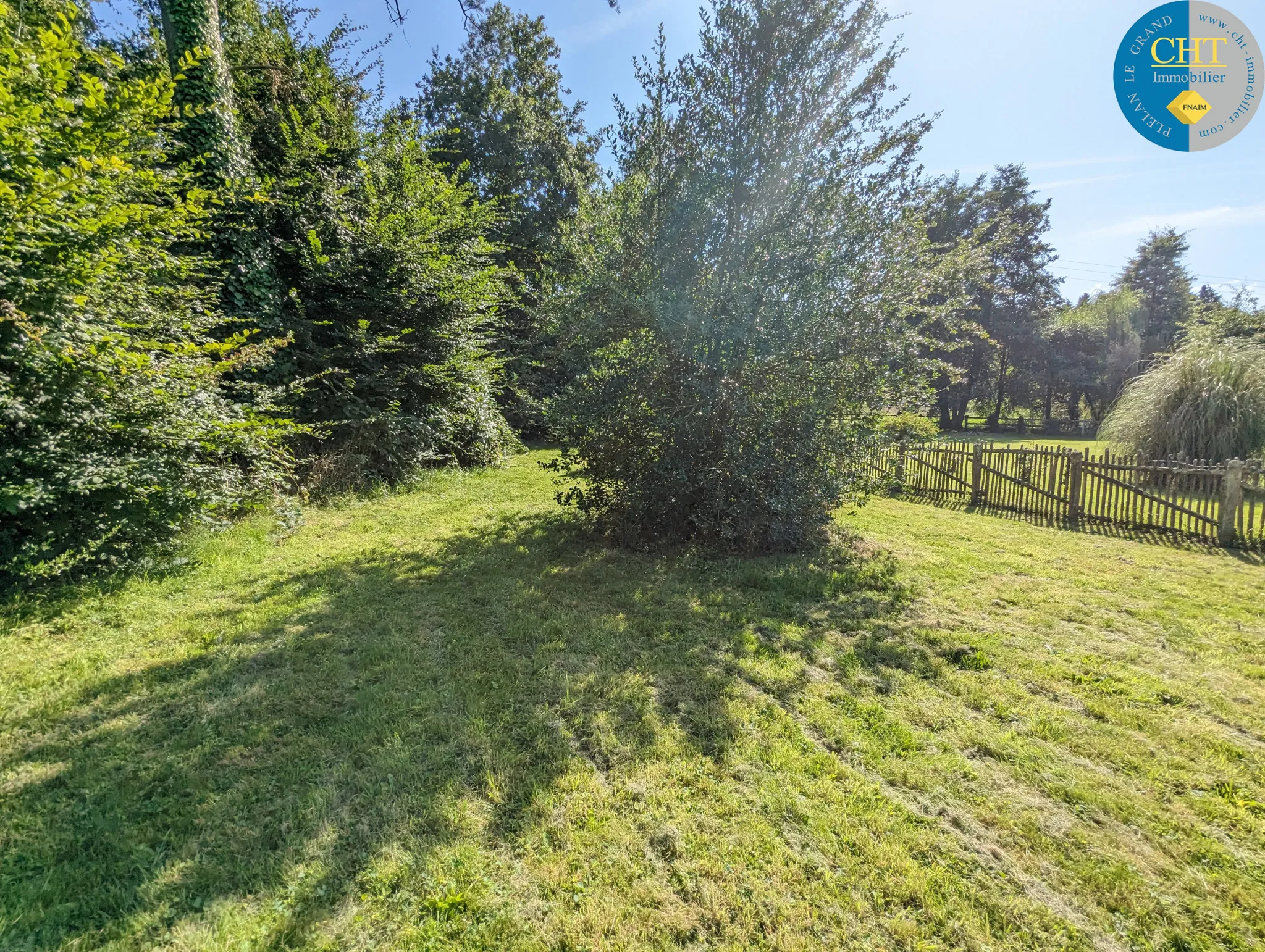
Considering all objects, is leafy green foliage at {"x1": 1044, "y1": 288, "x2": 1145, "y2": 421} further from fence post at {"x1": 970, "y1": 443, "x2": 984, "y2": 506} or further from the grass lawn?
the grass lawn

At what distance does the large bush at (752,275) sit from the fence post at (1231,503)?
4299 millimetres

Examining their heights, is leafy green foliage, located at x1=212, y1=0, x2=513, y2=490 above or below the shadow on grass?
above

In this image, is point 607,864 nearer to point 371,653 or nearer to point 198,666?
point 371,653

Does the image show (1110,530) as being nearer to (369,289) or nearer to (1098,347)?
(369,289)

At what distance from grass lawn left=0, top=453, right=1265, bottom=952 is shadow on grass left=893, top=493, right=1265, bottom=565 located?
1970 millimetres

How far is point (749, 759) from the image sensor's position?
7.95 ft

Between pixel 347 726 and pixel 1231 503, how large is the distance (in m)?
9.17

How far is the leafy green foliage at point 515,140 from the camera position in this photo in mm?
15883

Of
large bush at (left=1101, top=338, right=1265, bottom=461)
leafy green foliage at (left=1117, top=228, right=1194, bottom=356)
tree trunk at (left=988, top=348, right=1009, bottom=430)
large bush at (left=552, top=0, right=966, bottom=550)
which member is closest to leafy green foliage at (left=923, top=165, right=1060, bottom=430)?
tree trunk at (left=988, top=348, right=1009, bottom=430)

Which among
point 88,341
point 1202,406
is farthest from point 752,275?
point 1202,406

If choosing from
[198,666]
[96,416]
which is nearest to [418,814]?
[198,666]

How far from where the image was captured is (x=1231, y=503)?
19.7 feet

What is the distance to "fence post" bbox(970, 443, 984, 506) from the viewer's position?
862 cm

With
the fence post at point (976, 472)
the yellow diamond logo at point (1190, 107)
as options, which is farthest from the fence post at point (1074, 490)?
the yellow diamond logo at point (1190, 107)
